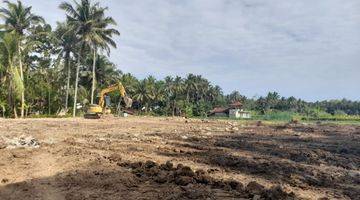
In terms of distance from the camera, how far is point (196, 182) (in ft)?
34.3

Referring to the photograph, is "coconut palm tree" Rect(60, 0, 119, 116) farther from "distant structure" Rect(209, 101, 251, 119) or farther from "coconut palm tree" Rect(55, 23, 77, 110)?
"distant structure" Rect(209, 101, 251, 119)

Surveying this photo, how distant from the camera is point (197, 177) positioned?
10.7m

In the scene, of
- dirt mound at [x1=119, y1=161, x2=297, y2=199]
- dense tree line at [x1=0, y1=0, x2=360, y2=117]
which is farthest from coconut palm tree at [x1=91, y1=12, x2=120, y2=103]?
dirt mound at [x1=119, y1=161, x2=297, y2=199]

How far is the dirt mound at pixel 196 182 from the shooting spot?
938cm

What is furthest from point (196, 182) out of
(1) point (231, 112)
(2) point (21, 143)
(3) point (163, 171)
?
(1) point (231, 112)

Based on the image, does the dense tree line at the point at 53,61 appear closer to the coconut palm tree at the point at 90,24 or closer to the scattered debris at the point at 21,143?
the coconut palm tree at the point at 90,24

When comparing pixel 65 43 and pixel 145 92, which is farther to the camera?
pixel 145 92

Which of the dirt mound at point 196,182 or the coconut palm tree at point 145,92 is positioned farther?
the coconut palm tree at point 145,92

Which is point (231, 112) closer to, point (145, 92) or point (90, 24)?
point (145, 92)

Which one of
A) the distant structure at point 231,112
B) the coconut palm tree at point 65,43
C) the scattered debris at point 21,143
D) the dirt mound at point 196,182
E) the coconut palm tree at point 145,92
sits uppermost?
the coconut palm tree at point 65,43

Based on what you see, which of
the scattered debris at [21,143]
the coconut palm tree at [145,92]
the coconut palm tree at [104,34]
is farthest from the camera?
the coconut palm tree at [145,92]

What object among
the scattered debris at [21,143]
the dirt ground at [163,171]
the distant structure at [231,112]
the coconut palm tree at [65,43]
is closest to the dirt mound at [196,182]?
the dirt ground at [163,171]

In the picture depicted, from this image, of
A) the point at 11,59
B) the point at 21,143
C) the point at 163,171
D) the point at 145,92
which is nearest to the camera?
the point at 163,171

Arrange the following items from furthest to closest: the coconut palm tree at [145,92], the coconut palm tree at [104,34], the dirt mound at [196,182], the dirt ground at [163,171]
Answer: the coconut palm tree at [145,92] → the coconut palm tree at [104,34] → the dirt ground at [163,171] → the dirt mound at [196,182]
